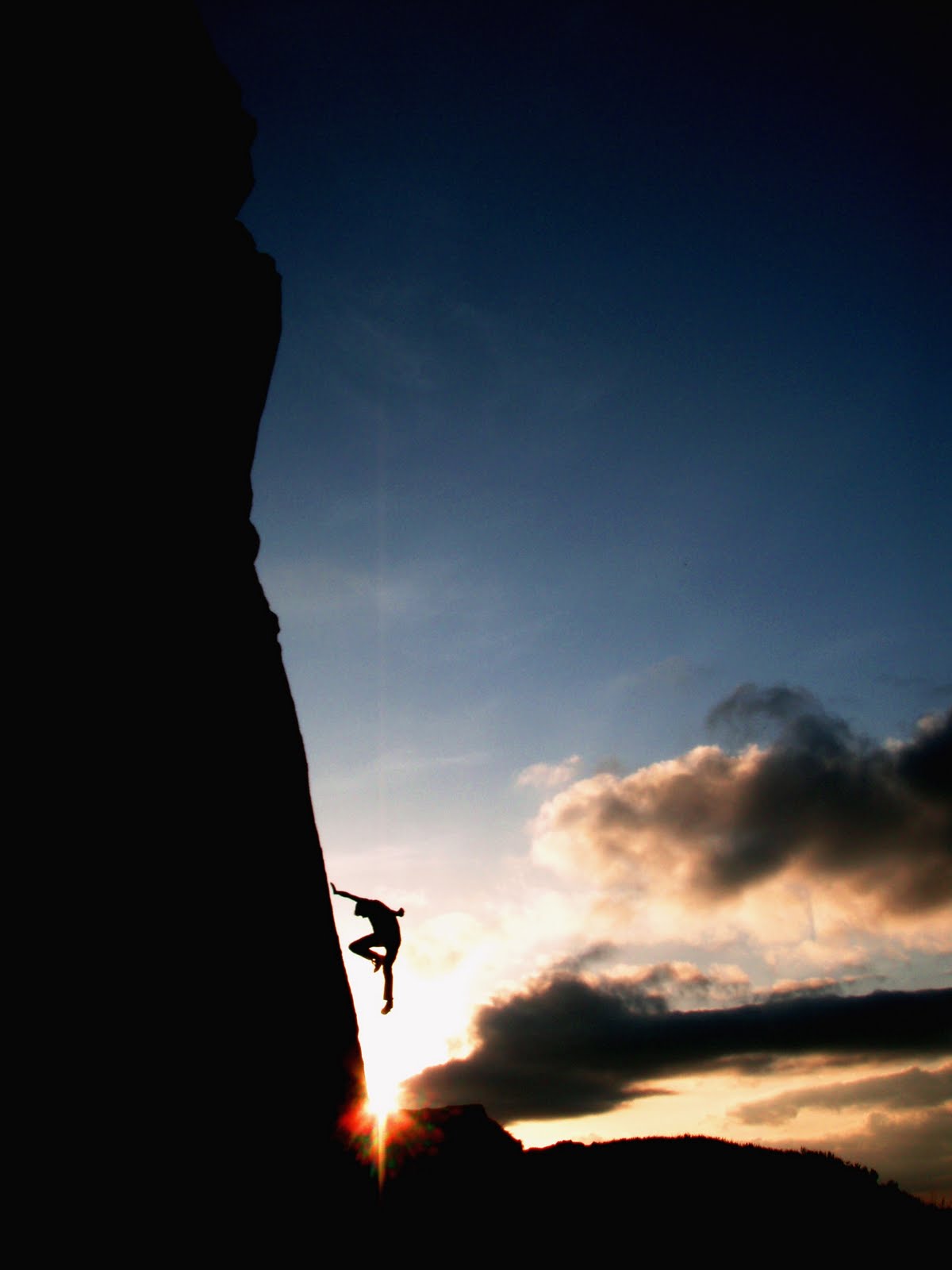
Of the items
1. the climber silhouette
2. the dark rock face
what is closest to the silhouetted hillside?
the climber silhouette

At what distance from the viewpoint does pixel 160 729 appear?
392 inches

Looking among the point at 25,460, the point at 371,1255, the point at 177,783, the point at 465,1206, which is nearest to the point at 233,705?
the point at 177,783

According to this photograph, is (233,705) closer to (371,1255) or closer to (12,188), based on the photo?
(12,188)

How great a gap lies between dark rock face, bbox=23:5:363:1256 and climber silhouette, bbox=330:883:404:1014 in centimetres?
368

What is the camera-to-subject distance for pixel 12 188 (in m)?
9.41

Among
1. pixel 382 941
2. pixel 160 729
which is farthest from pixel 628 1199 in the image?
pixel 160 729

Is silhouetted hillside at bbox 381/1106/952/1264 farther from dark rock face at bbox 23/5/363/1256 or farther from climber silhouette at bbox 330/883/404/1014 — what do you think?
dark rock face at bbox 23/5/363/1256

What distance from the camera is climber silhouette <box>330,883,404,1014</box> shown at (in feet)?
56.2

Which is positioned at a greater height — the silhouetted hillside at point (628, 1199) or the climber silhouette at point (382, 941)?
the climber silhouette at point (382, 941)

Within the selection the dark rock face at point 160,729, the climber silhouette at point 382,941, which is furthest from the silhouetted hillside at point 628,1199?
the dark rock face at point 160,729

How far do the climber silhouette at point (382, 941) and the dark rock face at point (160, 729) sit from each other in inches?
145

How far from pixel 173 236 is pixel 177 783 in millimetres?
9393

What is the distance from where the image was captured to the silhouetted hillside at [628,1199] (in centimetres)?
1552

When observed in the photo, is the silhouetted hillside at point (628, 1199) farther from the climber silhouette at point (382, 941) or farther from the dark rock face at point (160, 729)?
the dark rock face at point (160, 729)
